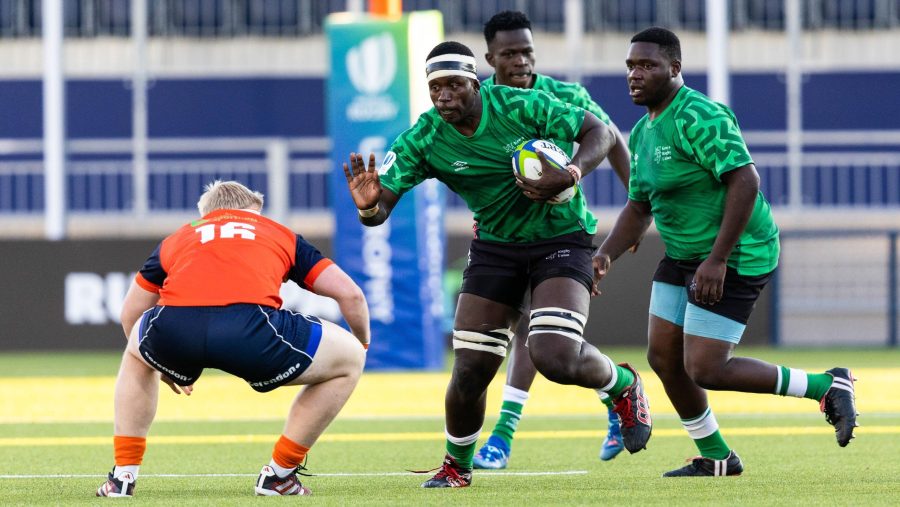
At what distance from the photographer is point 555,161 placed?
23.1 feet

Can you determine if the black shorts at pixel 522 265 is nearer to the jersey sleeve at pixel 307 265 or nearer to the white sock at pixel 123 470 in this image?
the jersey sleeve at pixel 307 265

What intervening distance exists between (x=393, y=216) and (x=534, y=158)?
9.00m

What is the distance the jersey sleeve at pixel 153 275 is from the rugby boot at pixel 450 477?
1.48 m

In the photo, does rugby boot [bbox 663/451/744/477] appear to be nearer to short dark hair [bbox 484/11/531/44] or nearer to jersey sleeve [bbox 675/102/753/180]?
jersey sleeve [bbox 675/102/753/180]

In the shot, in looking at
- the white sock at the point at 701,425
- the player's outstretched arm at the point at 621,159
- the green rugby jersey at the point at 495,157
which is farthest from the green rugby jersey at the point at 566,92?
the white sock at the point at 701,425

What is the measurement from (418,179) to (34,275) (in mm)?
13959

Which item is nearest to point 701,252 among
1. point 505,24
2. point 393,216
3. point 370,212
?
point 370,212

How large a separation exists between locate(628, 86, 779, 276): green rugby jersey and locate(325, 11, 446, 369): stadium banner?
8719 mm

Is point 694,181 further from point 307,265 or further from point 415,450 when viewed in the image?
point 415,450

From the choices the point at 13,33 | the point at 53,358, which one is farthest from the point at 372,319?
the point at 13,33

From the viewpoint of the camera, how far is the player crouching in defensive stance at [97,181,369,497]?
21.5 ft

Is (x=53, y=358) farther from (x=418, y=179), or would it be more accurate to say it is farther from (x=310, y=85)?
(x=418, y=179)

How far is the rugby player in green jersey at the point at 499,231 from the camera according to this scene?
279 inches

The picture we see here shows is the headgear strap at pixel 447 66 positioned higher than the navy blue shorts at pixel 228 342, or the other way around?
the headgear strap at pixel 447 66
